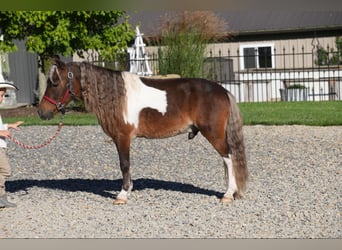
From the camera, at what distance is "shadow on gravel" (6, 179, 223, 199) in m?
7.78

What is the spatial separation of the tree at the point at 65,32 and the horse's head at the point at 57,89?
36.4ft

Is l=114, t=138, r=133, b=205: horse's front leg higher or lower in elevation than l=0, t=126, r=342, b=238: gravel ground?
higher

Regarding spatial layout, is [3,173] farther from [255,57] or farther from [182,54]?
[255,57]

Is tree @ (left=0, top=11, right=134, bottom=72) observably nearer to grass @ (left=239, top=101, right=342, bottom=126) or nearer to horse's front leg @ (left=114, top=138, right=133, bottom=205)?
grass @ (left=239, top=101, right=342, bottom=126)

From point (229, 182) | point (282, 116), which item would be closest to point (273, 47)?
point (282, 116)

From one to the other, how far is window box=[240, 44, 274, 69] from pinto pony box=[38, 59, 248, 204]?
73.7 feet

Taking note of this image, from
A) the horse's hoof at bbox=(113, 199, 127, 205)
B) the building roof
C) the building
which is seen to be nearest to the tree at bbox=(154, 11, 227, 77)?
the building

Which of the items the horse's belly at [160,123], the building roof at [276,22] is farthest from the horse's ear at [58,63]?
the building roof at [276,22]

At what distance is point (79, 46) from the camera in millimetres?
19266

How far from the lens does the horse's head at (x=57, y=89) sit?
6762 millimetres

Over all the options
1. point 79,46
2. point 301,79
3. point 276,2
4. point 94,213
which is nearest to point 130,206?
point 94,213

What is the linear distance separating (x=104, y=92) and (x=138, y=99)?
1.16 ft

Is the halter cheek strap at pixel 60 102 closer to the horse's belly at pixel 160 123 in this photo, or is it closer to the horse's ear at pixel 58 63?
the horse's ear at pixel 58 63

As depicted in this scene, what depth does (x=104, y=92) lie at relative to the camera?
6707mm
